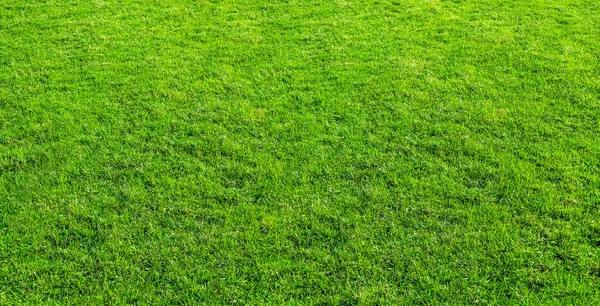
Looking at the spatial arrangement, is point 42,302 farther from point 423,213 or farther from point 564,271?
point 564,271

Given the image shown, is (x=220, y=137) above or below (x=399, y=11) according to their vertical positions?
below

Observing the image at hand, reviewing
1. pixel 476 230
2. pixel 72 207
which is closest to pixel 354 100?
pixel 476 230

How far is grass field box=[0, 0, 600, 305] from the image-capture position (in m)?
5.07

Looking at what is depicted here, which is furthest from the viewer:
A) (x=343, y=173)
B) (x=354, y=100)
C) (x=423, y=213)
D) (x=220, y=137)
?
(x=354, y=100)

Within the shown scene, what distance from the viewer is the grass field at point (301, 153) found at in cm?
507

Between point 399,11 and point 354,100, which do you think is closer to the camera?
point 354,100

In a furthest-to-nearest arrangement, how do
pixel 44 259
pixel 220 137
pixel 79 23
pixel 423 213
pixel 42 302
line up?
pixel 79 23 < pixel 220 137 < pixel 423 213 < pixel 44 259 < pixel 42 302

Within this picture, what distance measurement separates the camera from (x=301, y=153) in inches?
249

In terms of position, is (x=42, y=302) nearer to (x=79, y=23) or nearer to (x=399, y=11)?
(x=79, y=23)

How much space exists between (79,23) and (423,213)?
561 cm

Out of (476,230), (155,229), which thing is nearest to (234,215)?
(155,229)

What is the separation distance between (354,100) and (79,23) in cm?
413

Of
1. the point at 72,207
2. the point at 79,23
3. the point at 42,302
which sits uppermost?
the point at 79,23

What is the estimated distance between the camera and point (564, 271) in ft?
16.5
